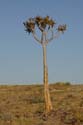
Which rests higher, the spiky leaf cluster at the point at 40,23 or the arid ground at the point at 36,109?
the spiky leaf cluster at the point at 40,23

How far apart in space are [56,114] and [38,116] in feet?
4.59

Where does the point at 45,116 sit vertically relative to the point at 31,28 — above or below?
below

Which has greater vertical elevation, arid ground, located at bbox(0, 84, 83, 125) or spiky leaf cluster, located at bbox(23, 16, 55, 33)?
spiky leaf cluster, located at bbox(23, 16, 55, 33)

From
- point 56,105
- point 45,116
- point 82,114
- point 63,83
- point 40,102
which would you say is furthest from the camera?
point 63,83

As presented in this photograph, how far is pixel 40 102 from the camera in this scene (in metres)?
35.5

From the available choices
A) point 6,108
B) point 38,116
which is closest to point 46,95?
point 38,116

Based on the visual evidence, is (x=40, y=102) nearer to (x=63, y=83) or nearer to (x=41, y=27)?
(x=41, y=27)

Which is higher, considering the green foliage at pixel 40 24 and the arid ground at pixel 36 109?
the green foliage at pixel 40 24

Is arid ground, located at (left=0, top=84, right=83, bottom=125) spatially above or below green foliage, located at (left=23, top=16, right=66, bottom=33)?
below

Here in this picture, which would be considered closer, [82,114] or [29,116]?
[82,114]

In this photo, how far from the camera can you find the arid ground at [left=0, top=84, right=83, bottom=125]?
24.8 m

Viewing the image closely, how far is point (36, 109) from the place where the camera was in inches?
1230

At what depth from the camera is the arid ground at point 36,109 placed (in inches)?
977

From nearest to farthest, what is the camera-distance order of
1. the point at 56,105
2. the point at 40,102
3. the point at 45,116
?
the point at 45,116, the point at 56,105, the point at 40,102
